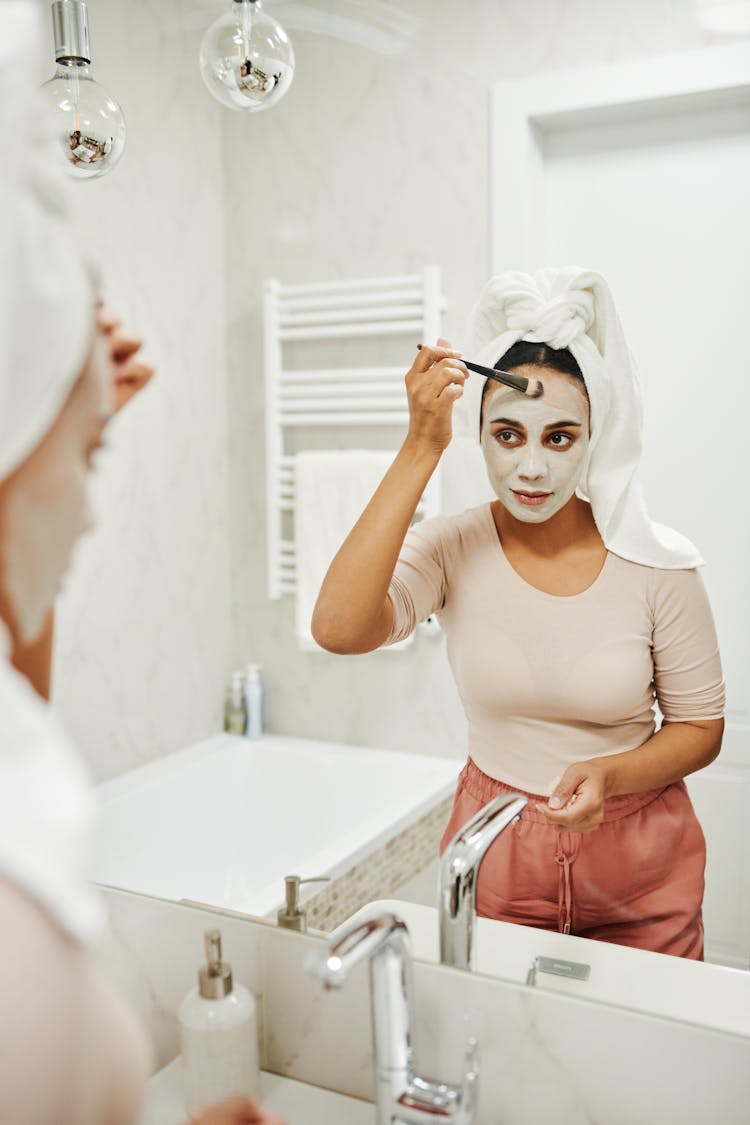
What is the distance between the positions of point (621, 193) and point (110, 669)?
848 mm

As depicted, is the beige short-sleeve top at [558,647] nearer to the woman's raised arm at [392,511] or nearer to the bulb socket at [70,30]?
the woman's raised arm at [392,511]

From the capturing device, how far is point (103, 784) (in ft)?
4.00

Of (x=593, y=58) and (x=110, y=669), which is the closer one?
(x=593, y=58)

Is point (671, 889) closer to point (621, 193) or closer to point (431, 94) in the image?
point (621, 193)

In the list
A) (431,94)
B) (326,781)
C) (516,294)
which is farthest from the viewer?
(326,781)

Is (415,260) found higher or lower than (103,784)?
higher

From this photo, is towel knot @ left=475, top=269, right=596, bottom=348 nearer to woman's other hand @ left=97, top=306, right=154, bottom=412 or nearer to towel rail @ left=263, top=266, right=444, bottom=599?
towel rail @ left=263, top=266, right=444, bottom=599

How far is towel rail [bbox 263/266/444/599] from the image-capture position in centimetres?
109

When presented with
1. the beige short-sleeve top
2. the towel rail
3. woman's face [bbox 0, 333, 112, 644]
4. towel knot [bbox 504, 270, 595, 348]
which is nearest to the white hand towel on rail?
the towel rail

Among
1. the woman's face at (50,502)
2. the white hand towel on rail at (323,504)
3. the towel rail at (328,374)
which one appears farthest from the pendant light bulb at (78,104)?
the woman's face at (50,502)

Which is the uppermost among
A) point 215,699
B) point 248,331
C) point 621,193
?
point 621,193

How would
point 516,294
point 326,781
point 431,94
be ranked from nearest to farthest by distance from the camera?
point 516,294 → point 431,94 → point 326,781

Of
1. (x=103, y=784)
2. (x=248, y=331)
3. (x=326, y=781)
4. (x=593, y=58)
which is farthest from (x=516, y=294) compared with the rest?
(x=103, y=784)

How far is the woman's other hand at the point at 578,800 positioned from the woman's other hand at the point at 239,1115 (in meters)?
0.41
